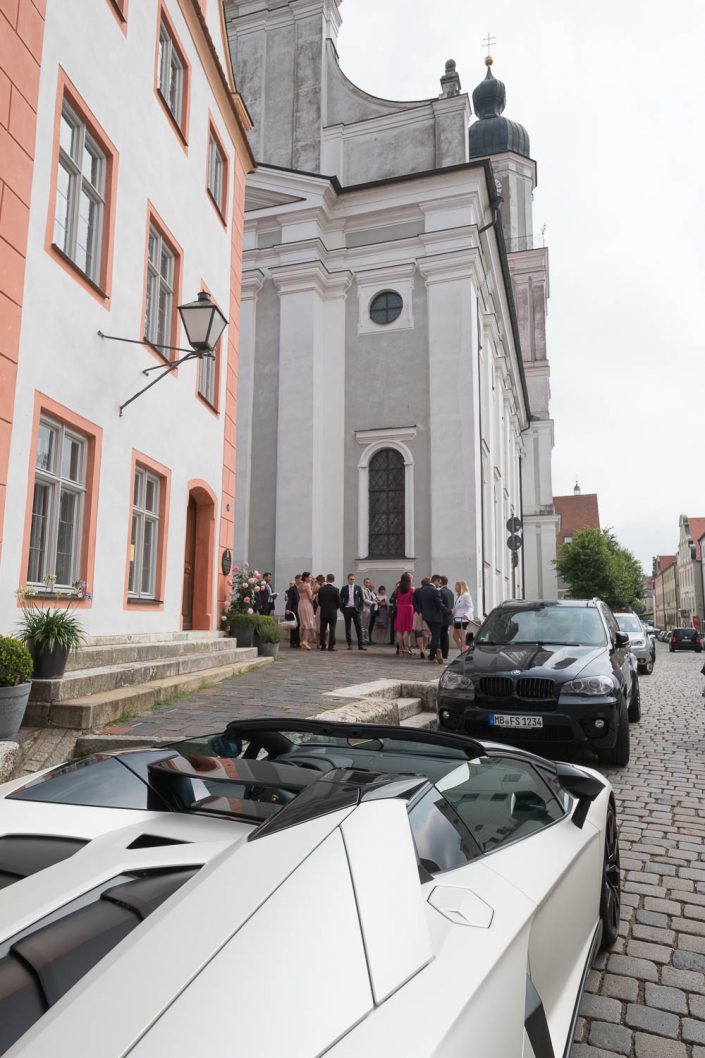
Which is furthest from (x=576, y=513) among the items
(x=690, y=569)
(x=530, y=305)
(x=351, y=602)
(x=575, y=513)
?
(x=351, y=602)

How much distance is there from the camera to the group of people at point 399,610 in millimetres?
14141

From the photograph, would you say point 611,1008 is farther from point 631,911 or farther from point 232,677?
point 232,677

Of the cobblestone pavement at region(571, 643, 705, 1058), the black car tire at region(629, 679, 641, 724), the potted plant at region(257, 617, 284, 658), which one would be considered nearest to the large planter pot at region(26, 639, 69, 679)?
the cobblestone pavement at region(571, 643, 705, 1058)

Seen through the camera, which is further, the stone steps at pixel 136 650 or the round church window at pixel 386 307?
the round church window at pixel 386 307

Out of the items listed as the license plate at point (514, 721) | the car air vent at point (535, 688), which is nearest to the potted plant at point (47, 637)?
the license plate at point (514, 721)

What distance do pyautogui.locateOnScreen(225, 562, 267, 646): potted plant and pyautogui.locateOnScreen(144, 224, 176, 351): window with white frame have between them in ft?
14.7

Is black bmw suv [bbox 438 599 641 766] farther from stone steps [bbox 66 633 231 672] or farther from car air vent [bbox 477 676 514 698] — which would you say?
stone steps [bbox 66 633 231 672]

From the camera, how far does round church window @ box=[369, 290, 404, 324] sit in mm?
21797

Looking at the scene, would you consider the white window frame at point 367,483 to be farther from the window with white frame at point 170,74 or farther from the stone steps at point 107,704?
the stone steps at point 107,704

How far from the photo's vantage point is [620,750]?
6691 millimetres

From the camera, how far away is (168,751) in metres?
2.28

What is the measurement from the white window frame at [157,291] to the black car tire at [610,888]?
27.9 feet

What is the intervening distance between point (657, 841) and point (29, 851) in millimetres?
4150

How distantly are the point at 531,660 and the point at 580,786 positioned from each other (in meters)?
4.26
